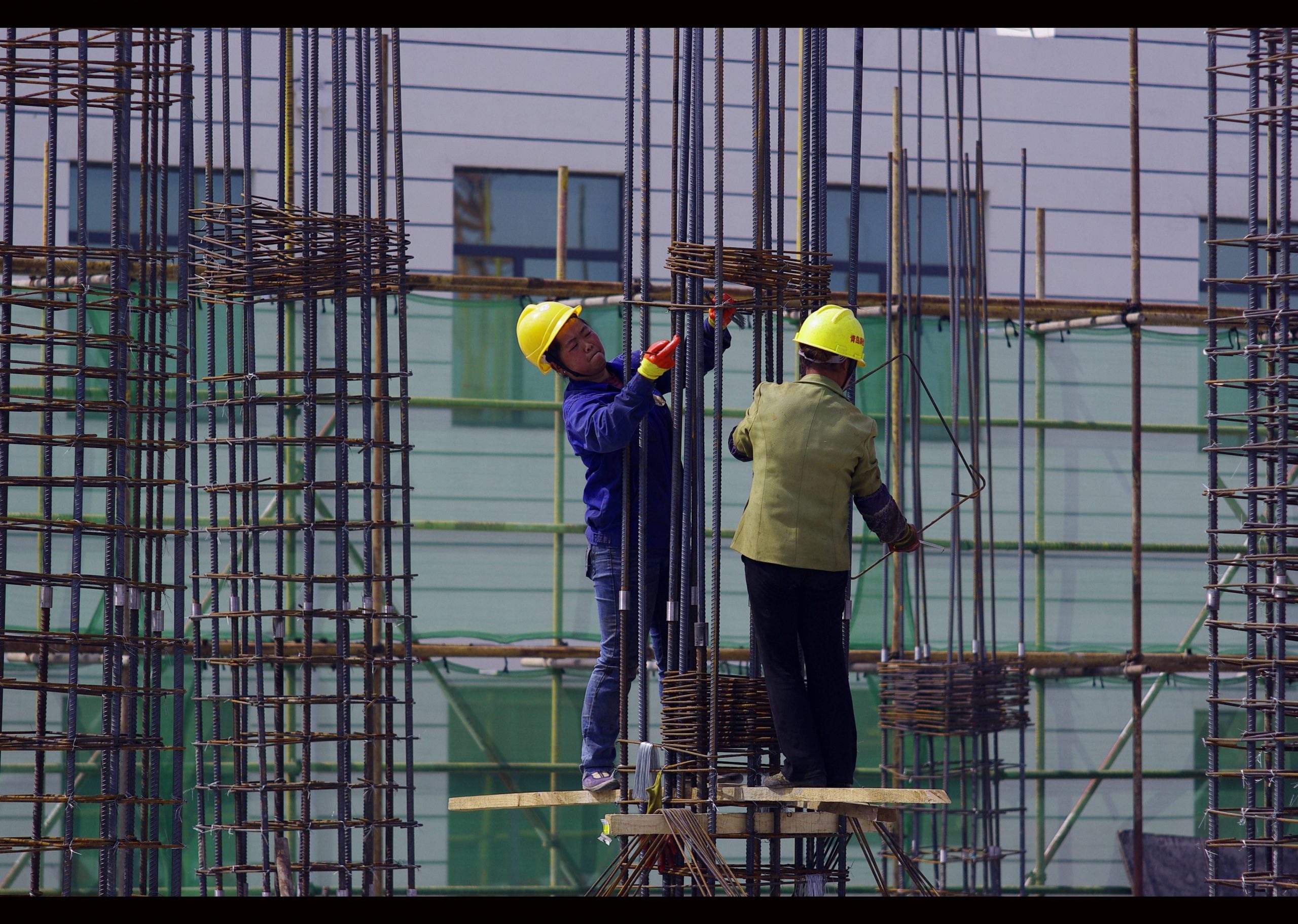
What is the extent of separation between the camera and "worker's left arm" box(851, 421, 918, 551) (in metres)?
6.75

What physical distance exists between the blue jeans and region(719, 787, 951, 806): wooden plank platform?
0.84 metres

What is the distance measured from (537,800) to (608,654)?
837mm

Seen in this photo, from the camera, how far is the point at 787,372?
48.4ft

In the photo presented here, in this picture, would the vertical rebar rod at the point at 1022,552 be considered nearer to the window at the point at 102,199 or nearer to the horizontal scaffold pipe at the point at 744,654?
the horizontal scaffold pipe at the point at 744,654

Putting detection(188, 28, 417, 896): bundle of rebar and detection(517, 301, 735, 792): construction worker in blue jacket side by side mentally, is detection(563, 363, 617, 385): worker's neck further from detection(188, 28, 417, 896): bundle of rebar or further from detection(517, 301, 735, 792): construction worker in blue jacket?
detection(188, 28, 417, 896): bundle of rebar

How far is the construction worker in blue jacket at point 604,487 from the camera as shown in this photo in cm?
721

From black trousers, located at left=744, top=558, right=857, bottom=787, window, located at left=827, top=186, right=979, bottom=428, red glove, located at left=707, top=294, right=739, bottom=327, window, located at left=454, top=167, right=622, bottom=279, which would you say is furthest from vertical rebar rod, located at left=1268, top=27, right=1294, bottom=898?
window, located at left=454, top=167, right=622, bottom=279

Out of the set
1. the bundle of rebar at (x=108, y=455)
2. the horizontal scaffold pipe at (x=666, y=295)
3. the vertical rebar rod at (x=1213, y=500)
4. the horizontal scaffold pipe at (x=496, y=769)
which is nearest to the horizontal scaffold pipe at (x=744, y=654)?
the horizontal scaffold pipe at (x=496, y=769)

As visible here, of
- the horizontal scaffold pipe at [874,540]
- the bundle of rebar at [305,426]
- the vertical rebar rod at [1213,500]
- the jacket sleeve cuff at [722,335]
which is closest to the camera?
the jacket sleeve cuff at [722,335]

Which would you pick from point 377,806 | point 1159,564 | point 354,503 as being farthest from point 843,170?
point 377,806

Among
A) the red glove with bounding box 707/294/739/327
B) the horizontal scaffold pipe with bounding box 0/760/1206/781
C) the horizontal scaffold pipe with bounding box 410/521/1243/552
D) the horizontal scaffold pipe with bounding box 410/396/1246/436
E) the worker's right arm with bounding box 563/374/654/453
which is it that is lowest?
the horizontal scaffold pipe with bounding box 0/760/1206/781

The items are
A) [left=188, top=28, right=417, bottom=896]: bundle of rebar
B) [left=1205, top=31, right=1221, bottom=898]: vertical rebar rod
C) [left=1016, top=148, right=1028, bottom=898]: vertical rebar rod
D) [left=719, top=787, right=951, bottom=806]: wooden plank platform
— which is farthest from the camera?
[left=1016, top=148, right=1028, bottom=898]: vertical rebar rod

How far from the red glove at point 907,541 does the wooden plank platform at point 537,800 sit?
5.28 feet

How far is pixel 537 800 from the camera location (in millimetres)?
6762
